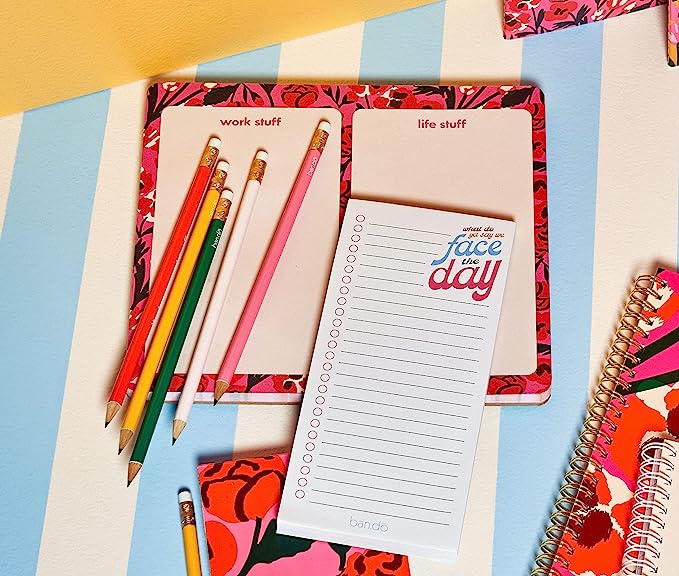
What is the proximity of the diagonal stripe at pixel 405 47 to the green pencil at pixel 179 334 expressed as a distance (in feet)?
0.60

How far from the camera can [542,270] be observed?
0.67 meters

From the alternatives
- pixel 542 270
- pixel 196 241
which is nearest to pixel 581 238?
pixel 542 270

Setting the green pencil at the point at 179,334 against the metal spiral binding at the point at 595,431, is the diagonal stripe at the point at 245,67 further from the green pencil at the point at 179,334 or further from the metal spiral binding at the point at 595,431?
the metal spiral binding at the point at 595,431

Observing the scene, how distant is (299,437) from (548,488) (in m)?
0.20

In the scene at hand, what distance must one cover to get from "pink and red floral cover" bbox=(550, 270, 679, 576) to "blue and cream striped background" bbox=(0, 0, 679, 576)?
0.08 ft

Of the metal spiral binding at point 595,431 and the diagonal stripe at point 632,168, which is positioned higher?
the diagonal stripe at point 632,168

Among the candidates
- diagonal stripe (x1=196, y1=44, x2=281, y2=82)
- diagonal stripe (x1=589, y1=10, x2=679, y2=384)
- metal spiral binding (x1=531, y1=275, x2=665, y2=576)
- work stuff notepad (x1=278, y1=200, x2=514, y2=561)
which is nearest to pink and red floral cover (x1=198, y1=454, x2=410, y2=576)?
work stuff notepad (x1=278, y1=200, x2=514, y2=561)

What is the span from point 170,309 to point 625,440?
14.4 inches

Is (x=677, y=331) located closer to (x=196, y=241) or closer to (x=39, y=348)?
(x=196, y=241)

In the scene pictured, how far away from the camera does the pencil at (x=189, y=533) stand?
62cm

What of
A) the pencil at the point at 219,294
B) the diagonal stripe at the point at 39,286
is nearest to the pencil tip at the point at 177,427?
the pencil at the point at 219,294

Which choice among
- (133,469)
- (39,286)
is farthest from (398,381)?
(39,286)

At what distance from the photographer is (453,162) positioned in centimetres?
70

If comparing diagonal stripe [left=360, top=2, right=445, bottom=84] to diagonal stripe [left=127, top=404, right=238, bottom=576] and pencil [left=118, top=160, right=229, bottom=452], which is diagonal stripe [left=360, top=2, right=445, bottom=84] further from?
diagonal stripe [left=127, top=404, right=238, bottom=576]
